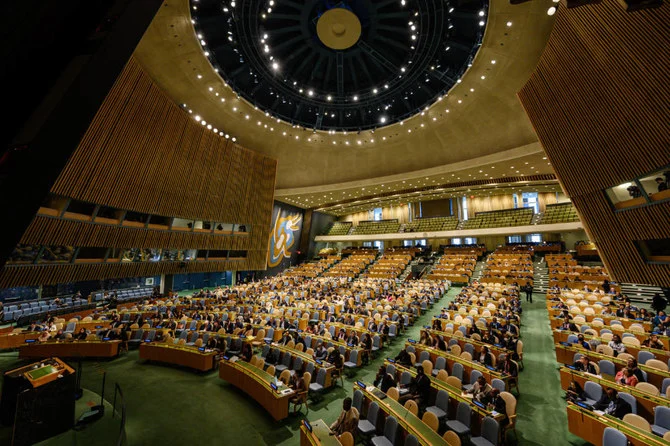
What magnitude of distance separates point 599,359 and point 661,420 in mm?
2571

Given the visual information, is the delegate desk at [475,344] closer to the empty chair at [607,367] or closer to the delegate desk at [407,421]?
the empty chair at [607,367]

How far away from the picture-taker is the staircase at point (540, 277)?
58.3 ft

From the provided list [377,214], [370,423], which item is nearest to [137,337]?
[370,423]

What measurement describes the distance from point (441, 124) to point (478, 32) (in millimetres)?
5992

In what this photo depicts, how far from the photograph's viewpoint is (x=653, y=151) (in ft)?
23.5

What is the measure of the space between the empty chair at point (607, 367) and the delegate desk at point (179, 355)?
32.0 feet

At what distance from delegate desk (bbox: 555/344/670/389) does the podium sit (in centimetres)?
1138

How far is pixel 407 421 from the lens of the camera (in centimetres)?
461

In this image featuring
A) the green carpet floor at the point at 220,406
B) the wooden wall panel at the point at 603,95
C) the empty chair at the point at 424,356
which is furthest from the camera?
the empty chair at the point at 424,356

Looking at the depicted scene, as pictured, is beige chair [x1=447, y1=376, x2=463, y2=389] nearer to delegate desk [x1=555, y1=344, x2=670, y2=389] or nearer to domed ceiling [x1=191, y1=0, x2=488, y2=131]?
delegate desk [x1=555, y1=344, x2=670, y2=389]

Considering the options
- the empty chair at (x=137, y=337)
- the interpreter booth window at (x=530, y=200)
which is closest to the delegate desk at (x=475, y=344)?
the empty chair at (x=137, y=337)

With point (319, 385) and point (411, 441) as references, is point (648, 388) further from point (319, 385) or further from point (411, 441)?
point (319, 385)

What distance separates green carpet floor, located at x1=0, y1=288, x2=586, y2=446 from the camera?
5438 millimetres

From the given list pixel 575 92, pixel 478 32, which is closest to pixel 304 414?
pixel 575 92
